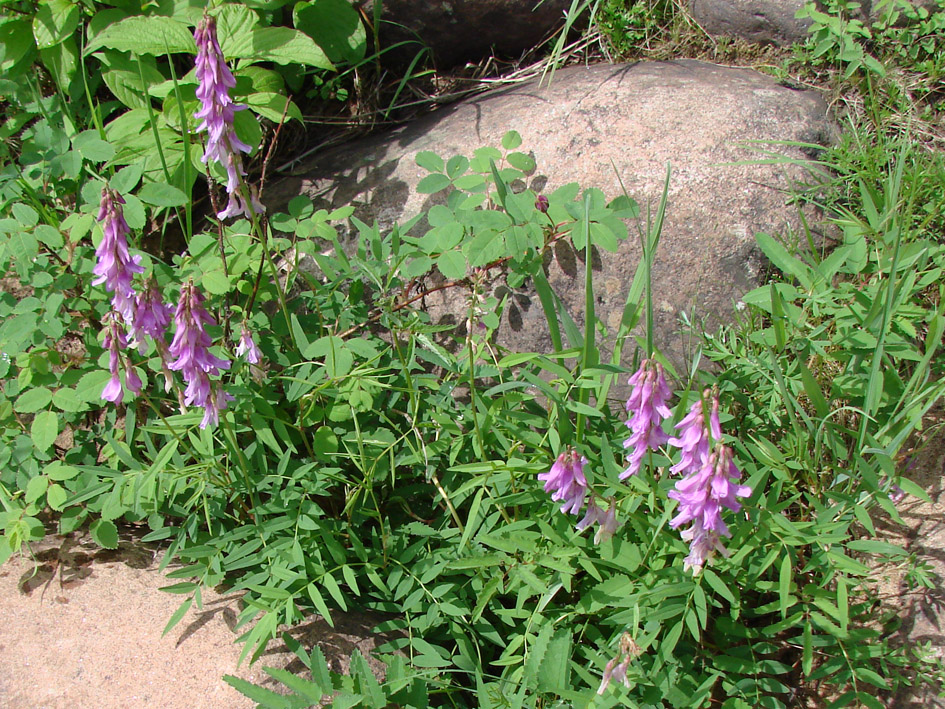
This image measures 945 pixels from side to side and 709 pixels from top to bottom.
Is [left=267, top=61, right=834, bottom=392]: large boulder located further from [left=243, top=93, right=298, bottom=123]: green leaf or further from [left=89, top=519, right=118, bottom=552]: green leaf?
[left=89, top=519, right=118, bottom=552]: green leaf

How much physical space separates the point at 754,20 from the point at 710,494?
9.41 ft

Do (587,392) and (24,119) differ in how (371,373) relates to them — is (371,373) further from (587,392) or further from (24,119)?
(24,119)

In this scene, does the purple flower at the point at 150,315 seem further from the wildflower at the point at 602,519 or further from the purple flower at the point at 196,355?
the wildflower at the point at 602,519

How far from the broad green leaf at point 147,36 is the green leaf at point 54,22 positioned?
206mm

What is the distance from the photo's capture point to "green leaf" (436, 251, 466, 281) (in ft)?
8.74

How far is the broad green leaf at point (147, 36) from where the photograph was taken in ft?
9.91

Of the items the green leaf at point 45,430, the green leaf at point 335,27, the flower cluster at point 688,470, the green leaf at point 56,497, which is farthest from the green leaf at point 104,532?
the green leaf at point 335,27

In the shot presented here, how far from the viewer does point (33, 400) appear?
267 cm

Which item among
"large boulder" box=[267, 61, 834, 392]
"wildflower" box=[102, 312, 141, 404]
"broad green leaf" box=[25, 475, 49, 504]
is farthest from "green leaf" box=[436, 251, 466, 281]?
"broad green leaf" box=[25, 475, 49, 504]

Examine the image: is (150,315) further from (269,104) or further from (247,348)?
(269,104)

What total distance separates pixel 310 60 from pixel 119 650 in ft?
7.37

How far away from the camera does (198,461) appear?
2.59 meters

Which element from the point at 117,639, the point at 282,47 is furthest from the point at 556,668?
the point at 282,47

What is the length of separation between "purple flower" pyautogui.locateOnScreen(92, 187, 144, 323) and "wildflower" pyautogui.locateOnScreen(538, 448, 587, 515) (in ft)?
4.14
